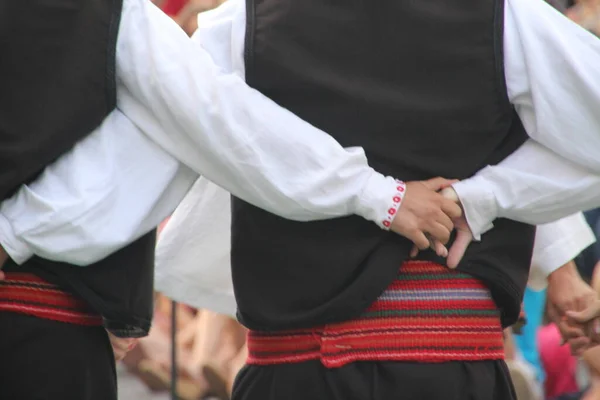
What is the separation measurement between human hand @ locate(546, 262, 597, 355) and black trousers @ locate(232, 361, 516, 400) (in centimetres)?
32

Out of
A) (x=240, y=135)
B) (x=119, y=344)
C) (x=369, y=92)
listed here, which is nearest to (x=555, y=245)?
(x=369, y=92)

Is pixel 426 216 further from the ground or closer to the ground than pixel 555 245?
further from the ground

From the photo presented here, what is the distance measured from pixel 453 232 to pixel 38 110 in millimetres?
769

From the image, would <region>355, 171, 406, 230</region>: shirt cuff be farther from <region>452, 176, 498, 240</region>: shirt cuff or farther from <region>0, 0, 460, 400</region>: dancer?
<region>452, 176, 498, 240</region>: shirt cuff

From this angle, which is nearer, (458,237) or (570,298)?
(458,237)

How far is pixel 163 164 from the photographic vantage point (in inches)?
87.9

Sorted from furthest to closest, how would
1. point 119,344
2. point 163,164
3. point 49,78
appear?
1. point 119,344
2. point 163,164
3. point 49,78

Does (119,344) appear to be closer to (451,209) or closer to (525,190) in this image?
(451,209)

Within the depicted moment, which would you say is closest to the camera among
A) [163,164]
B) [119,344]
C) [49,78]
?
[49,78]

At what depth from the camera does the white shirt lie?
2.13 meters

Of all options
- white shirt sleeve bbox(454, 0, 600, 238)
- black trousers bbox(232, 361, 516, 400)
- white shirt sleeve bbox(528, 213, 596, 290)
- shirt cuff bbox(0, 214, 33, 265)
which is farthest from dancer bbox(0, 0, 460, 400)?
white shirt sleeve bbox(528, 213, 596, 290)

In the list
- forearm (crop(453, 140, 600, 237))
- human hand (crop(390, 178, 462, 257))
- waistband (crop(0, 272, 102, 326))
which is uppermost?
forearm (crop(453, 140, 600, 237))

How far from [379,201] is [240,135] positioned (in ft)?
0.88

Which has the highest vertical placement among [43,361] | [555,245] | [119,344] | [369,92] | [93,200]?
[369,92]
